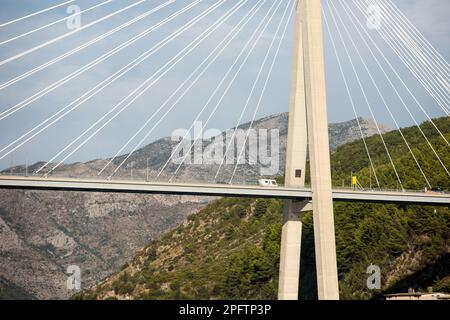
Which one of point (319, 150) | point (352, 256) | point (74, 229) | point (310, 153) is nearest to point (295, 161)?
point (310, 153)

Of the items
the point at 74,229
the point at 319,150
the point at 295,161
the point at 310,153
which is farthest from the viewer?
the point at 74,229

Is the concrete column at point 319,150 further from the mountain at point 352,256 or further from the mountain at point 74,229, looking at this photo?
the mountain at point 74,229

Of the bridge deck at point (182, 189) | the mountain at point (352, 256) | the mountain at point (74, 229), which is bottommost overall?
the bridge deck at point (182, 189)

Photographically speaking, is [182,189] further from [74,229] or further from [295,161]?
[74,229]

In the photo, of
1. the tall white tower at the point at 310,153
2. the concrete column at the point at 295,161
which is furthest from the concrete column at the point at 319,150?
the concrete column at the point at 295,161

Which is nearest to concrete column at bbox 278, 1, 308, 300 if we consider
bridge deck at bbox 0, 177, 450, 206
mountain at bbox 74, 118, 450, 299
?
bridge deck at bbox 0, 177, 450, 206
